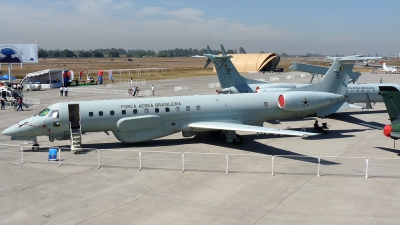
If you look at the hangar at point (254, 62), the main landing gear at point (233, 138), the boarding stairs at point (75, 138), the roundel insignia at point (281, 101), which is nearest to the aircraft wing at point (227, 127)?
the main landing gear at point (233, 138)

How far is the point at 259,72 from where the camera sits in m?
95.1

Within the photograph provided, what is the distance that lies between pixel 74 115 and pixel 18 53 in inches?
1560

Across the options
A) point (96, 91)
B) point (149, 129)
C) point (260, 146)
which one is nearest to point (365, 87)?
point (260, 146)

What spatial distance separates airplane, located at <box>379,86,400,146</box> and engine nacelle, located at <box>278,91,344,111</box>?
5167mm

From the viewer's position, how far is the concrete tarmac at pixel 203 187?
36.9ft

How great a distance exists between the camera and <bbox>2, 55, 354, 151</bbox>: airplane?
18984mm

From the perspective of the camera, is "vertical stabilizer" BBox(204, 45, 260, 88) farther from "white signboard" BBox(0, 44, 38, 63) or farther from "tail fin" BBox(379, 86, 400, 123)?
"white signboard" BBox(0, 44, 38, 63)

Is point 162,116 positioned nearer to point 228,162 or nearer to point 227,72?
point 228,162

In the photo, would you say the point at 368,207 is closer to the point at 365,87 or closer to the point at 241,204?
the point at 241,204

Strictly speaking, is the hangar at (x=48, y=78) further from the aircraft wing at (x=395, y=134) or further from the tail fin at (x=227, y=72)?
the aircraft wing at (x=395, y=134)

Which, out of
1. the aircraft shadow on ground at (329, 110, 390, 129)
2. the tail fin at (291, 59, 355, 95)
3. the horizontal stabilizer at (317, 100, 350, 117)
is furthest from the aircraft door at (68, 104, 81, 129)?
the aircraft shadow on ground at (329, 110, 390, 129)

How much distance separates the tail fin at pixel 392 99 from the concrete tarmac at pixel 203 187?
2.08 m

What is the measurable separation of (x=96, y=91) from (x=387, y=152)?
40.9 metres

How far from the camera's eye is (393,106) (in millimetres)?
17734
